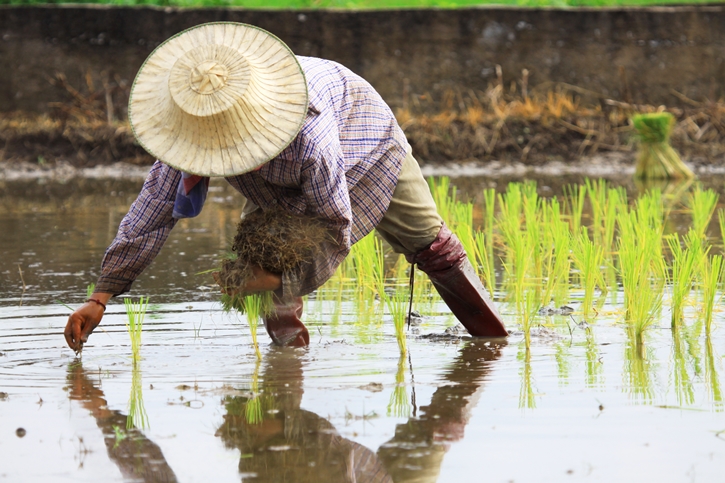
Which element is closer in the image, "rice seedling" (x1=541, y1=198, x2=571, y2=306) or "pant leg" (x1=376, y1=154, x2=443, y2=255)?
"pant leg" (x1=376, y1=154, x2=443, y2=255)

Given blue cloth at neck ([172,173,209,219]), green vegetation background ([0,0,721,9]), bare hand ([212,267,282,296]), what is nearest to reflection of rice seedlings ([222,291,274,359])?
bare hand ([212,267,282,296])

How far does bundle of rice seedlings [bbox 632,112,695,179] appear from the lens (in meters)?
7.92

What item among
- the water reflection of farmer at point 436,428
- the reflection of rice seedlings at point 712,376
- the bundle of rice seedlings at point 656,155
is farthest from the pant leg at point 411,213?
the bundle of rice seedlings at point 656,155

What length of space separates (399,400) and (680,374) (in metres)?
0.74

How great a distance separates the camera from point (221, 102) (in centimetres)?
238

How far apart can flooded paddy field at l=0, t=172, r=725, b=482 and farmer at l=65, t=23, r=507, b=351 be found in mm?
205

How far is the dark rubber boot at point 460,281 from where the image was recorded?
10.2 ft

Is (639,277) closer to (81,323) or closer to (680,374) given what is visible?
(680,374)

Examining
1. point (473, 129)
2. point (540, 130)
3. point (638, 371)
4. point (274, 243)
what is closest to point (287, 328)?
point (274, 243)

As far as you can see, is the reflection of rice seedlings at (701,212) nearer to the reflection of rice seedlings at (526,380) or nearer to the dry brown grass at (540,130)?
the reflection of rice seedlings at (526,380)

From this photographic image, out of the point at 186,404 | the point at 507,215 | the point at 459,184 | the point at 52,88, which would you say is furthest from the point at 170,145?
the point at 52,88

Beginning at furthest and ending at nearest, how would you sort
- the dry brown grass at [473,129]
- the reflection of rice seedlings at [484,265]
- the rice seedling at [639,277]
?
the dry brown grass at [473,129] → the reflection of rice seedlings at [484,265] → the rice seedling at [639,277]

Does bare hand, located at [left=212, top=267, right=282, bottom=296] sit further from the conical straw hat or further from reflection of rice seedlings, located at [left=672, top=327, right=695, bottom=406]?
reflection of rice seedlings, located at [left=672, top=327, right=695, bottom=406]

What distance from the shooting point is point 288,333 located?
10.0ft
